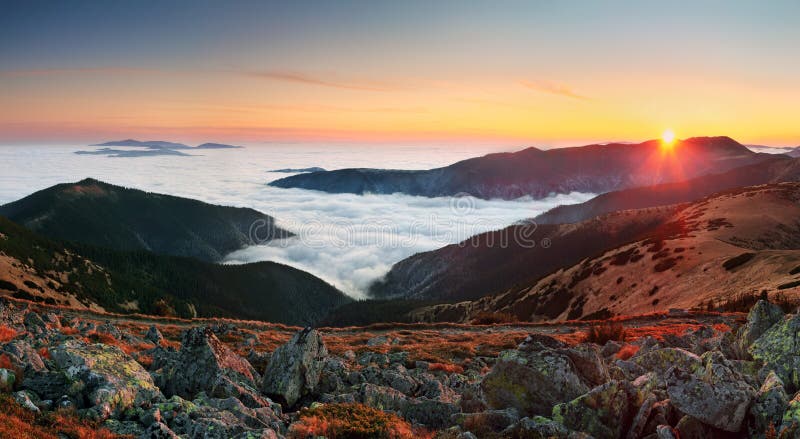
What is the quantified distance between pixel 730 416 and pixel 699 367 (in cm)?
265

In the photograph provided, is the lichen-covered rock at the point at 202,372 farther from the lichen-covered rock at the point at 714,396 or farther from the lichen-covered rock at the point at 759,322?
the lichen-covered rock at the point at 759,322

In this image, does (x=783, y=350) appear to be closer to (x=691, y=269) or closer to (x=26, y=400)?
(x=26, y=400)

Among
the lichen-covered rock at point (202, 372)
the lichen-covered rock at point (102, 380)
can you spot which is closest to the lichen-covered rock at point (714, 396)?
the lichen-covered rock at point (202, 372)

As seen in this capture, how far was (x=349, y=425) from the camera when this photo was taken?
11.4 m

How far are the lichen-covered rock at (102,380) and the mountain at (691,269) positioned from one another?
156 feet

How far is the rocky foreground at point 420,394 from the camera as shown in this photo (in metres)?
9.73

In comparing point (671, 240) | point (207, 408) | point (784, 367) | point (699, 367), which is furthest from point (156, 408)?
point (671, 240)

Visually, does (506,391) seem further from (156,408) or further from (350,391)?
(156,408)

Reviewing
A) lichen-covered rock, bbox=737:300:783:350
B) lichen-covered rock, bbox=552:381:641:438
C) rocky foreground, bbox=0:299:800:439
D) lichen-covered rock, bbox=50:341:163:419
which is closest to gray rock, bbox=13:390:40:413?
→ rocky foreground, bbox=0:299:800:439

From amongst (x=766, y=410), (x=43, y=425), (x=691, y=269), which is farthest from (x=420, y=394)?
(x=691, y=269)

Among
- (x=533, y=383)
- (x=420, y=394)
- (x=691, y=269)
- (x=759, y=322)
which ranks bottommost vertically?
(x=691, y=269)

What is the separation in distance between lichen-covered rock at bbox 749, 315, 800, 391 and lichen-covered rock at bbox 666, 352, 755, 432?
225 centimetres

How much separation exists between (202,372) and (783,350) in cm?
1744

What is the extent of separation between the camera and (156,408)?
1084 centimetres
